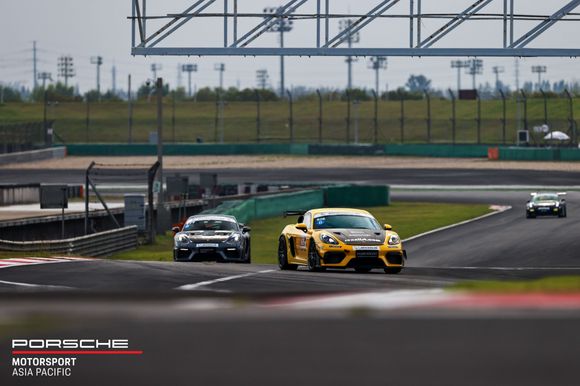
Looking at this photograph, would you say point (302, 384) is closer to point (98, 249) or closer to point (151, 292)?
point (151, 292)

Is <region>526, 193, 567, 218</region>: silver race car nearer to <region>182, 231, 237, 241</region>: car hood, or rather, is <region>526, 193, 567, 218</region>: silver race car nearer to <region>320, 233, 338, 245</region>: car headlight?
<region>182, 231, 237, 241</region>: car hood

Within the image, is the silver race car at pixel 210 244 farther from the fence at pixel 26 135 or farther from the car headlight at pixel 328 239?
the fence at pixel 26 135

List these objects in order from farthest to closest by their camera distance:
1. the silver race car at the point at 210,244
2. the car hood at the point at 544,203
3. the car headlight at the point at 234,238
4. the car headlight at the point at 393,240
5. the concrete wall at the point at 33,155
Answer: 1. the concrete wall at the point at 33,155
2. the car hood at the point at 544,203
3. the car headlight at the point at 234,238
4. the silver race car at the point at 210,244
5. the car headlight at the point at 393,240

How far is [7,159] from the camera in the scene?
9850 centimetres

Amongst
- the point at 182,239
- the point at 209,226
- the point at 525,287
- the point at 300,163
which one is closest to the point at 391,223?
the point at 209,226

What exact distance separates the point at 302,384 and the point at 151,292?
1.00m

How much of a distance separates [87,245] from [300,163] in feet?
228

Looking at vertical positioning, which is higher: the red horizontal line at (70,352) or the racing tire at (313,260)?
the red horizontal line at (70,352)

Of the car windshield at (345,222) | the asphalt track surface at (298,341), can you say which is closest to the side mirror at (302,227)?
the car windshield at (345,222)

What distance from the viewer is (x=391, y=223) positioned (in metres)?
45.7

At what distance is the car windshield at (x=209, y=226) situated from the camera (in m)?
26.1

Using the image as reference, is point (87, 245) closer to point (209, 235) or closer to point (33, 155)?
point (209, 235)

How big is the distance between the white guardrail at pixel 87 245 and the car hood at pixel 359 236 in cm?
831

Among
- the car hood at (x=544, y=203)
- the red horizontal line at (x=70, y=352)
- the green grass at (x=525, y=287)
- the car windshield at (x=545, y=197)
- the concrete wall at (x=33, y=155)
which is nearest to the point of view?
the red horizontal line at (x=70, y=352)
